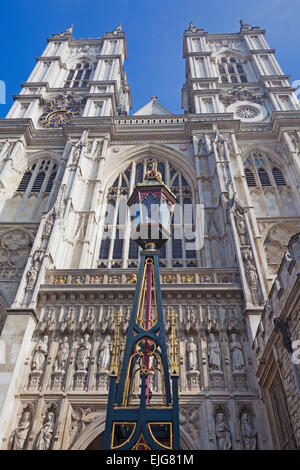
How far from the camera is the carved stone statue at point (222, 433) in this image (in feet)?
33.0

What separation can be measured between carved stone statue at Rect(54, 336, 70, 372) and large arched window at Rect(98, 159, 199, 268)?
531 cm

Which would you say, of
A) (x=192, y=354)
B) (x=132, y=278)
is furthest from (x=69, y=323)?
(x=192, y=354)

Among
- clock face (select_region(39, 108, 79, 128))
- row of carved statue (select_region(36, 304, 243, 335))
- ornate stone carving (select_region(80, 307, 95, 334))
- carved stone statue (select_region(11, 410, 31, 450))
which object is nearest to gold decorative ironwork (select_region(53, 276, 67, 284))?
row of carved statue (select_region(36, 304, 243, 335))

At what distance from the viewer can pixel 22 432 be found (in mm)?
10477

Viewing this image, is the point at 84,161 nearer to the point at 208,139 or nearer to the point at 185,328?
the point at 208,139

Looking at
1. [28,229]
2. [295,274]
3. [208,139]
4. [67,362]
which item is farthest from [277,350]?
[208,139]

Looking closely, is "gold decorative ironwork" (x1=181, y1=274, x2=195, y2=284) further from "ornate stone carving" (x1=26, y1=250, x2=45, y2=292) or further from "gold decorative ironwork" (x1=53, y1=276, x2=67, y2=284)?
"ornate stone carving" (x1=26, y1=250, x2=45, y2=292)

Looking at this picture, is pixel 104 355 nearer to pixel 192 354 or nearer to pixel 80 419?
pixel 80 419

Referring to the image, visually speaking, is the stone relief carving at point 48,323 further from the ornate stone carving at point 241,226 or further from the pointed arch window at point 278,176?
the pointed arch window at point 278,176

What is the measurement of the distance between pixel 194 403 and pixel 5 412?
5.37m

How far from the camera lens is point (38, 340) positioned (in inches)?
494

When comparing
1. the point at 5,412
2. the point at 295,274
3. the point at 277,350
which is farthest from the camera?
the point at 5,412

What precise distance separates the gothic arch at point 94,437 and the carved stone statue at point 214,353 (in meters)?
2.12

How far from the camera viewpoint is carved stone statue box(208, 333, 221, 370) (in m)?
11.7
